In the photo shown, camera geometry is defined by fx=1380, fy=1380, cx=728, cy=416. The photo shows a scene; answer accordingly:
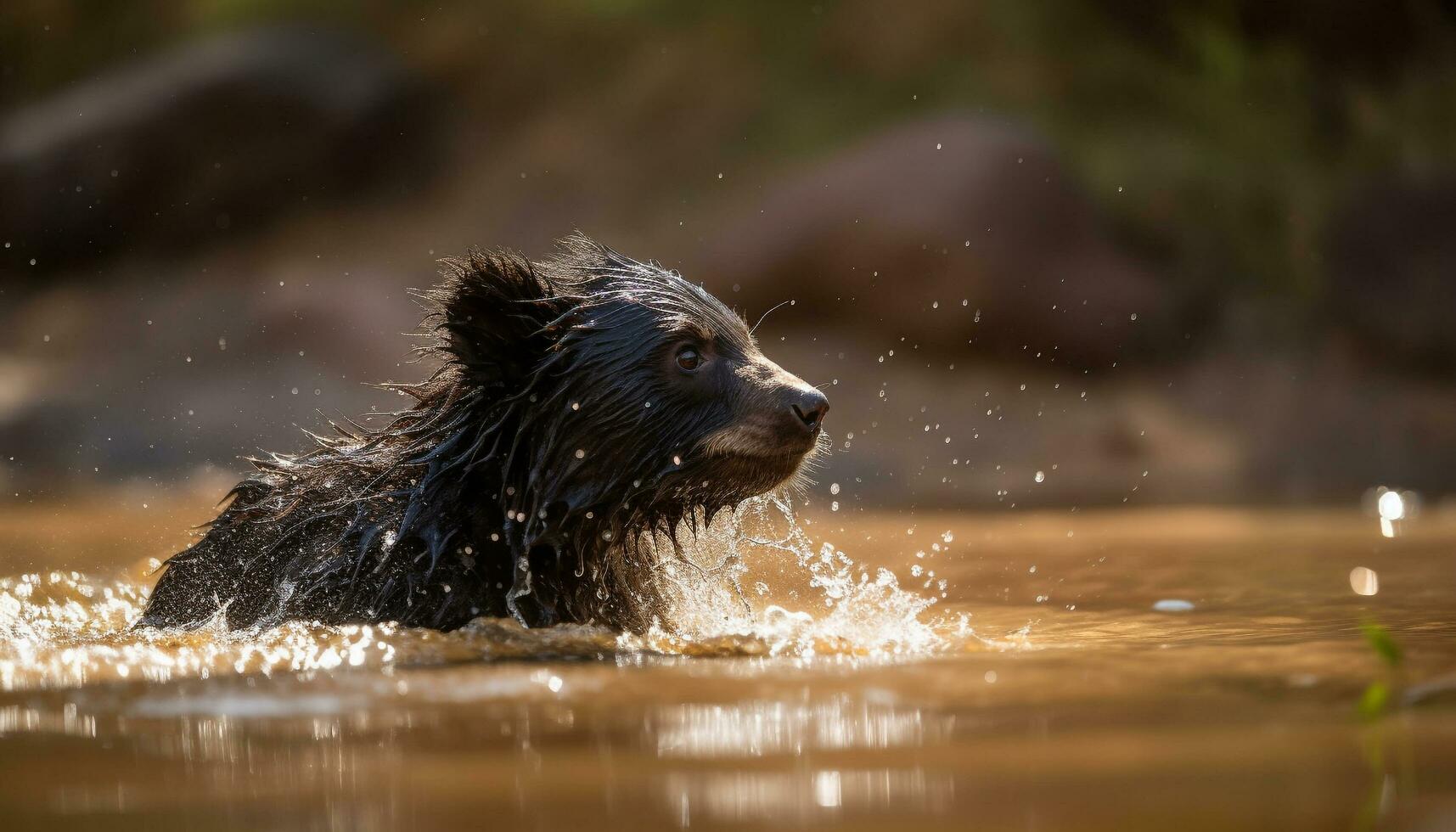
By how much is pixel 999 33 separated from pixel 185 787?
60.9ft

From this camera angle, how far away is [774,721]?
3221 millimetres

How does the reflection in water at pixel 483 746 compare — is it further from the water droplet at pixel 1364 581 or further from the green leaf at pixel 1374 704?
the water droplet at pixel 1364 581

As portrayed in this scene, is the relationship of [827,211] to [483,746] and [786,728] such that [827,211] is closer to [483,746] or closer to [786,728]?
[786,728]

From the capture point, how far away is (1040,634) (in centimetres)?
501

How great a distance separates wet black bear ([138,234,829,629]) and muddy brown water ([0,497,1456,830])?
0.95 ft

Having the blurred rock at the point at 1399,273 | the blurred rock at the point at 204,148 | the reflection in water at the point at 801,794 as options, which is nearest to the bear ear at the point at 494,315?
the reflection in water at the point at 801,794

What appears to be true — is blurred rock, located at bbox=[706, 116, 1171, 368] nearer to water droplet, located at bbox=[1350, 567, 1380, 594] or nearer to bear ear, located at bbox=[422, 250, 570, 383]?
water droplet, located at bbox=[1350, 567, 1380, 594]

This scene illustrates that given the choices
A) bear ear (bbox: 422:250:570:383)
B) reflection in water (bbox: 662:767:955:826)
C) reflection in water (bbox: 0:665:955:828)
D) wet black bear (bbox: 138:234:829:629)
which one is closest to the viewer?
reflection in water (bbox: 662:767:955:826)

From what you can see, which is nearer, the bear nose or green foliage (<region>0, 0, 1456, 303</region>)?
the bear nose

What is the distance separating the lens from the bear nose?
16.6ft

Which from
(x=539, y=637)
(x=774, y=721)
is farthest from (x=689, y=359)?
(x=774, y=721)

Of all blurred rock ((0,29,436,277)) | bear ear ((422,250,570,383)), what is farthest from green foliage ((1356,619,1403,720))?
blurred rock ((0,29,436,277))

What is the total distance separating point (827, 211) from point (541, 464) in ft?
45.2

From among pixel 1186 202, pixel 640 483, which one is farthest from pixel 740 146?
pixel 640 483
